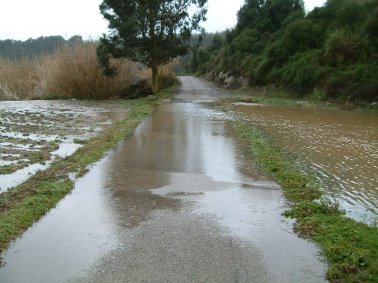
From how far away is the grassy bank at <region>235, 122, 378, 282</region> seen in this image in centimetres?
398

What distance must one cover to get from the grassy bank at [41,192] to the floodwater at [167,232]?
0.15 meters

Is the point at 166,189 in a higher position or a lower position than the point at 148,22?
lower

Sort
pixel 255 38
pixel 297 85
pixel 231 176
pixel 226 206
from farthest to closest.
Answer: pixel 255 38
pixel 297 85
pixel 231 176
pixel 226 206

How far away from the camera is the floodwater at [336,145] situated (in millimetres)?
6338

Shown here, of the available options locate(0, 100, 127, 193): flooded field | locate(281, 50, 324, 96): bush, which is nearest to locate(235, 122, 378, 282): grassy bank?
locate(0, 100, 127, 193): flooded field

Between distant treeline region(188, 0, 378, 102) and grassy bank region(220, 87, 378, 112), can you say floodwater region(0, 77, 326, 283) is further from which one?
distant treeline region(188, 0, 378, 102)

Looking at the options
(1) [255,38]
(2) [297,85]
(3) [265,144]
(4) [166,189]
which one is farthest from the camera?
(1) [255,38]

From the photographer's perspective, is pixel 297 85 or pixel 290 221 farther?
pixel 297 85

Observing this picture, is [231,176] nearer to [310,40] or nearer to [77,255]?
[77,255]

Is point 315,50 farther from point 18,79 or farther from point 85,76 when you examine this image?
point 18,79

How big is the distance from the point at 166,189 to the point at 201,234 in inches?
73.0

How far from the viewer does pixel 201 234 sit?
496 cm

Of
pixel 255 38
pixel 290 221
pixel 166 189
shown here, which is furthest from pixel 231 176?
pixel 255 38

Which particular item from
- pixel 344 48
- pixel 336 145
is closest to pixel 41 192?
pixel 336 145
